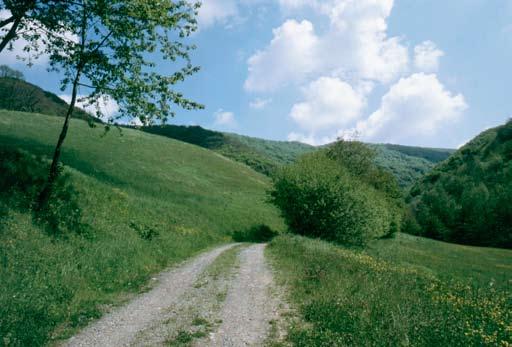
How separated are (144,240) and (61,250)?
7.63 metres

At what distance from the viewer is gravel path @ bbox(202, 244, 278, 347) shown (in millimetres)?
8938

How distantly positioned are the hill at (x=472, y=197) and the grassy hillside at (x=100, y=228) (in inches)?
2276

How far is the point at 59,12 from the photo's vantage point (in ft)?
57.7

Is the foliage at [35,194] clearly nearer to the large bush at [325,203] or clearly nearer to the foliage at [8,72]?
the large bush at [325,203]

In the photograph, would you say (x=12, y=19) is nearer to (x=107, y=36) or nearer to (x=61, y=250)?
(x=107, y=36)

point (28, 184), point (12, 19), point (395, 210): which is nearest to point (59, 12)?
point (12, 19)

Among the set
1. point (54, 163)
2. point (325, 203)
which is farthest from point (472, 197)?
point (54, 163)

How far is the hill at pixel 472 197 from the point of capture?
3317 inches

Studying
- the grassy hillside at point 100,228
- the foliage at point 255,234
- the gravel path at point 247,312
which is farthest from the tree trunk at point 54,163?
the foliage at point 255,234

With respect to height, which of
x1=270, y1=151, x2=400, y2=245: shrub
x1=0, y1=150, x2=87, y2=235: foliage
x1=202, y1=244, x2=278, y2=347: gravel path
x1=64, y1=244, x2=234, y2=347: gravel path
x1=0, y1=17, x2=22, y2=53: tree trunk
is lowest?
x1=64, y1=244, x2=234, y2=347: gravel path

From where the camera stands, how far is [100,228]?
2045cm

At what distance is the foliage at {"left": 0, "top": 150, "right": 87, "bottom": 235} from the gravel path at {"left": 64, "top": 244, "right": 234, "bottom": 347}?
6152 mm

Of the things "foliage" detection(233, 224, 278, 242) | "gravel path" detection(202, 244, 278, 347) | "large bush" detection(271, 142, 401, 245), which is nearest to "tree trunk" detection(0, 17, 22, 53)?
"gravel path" detection(202, 244, 278, 347)

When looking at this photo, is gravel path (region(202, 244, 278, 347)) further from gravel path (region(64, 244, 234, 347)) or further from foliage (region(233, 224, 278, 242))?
foliage (region(233, 224, 278, 242))
